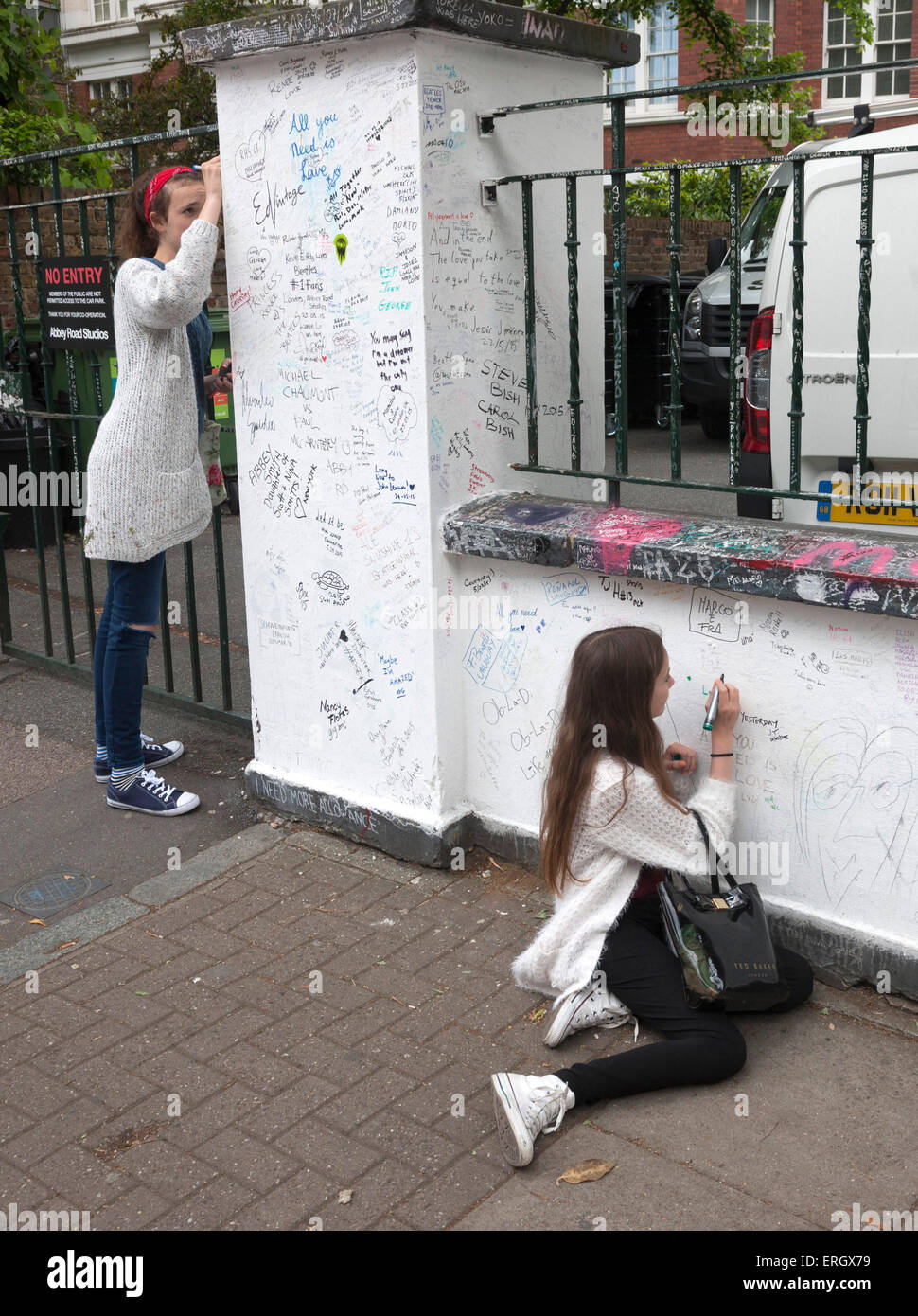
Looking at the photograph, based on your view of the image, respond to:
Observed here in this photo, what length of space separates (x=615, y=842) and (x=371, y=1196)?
102 cm

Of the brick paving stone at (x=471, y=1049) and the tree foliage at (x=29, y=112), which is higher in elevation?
the tree foliage at (x=29, y=112)

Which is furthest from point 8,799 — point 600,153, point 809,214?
point 809,214

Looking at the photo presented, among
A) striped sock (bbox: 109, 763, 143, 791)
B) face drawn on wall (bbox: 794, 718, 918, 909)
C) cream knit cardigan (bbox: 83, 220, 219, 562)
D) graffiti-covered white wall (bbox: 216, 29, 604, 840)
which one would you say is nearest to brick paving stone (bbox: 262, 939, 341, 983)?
graffiti-covered white wall (bbox: 216, 29, 604, 840)

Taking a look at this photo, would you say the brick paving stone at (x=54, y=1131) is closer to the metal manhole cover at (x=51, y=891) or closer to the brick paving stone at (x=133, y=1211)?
the brick paving stone at (x=133, y=1211)

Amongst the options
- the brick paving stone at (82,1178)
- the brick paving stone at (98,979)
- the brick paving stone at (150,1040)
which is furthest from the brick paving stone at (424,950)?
the brick paving stone at (82,1178)

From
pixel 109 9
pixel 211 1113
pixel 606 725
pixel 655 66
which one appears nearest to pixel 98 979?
pixel 211 1113

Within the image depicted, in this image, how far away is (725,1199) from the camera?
8.87 feet

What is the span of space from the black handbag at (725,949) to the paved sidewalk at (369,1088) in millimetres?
188

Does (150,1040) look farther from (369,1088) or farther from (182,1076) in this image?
(369,1088)

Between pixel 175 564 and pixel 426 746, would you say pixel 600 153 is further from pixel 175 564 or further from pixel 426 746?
pixel 175 564

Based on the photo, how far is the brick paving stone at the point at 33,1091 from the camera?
3.13 m

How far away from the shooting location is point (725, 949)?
311cm

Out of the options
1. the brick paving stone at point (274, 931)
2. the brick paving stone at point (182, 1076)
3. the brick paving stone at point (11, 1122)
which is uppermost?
the brick paving stone at point (274, 931)
